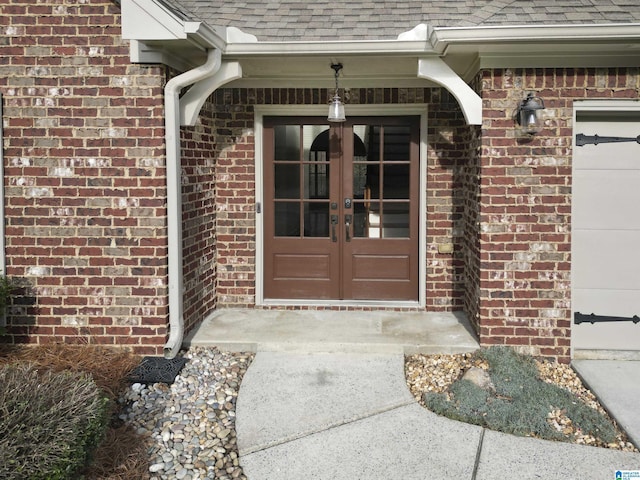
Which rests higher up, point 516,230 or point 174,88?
point 174,88

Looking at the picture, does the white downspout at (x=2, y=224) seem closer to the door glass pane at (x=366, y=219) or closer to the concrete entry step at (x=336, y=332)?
the concrete entry step at (x=336, y=332)

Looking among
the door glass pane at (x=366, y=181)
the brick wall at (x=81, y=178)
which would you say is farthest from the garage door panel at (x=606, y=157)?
the brick wall at (x=81, y=178)

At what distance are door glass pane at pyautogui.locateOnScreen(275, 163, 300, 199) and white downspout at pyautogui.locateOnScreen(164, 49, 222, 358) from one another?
5.29 feet

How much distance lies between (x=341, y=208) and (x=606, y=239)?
253cm

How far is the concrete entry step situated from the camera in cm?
525

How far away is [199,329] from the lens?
568 cm

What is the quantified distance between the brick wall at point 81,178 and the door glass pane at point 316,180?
Answer: 6.33 ft

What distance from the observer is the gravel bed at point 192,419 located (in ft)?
11.9

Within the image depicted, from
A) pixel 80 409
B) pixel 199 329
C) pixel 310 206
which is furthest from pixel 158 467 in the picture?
pixel 310 206

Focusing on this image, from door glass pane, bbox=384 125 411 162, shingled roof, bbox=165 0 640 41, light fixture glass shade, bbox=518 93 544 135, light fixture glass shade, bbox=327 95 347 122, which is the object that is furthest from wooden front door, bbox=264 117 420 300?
light fixture glass shade, bbox=518 93 544 135

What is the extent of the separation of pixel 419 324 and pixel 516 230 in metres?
1.31

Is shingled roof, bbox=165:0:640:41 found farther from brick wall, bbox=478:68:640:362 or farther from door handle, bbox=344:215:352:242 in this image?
door handle, bbox=344:215:352:242

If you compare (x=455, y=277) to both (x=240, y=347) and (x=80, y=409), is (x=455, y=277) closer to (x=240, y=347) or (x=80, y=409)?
(x=240, y=347)

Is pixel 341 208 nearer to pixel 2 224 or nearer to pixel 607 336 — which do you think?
pixel 607 336
